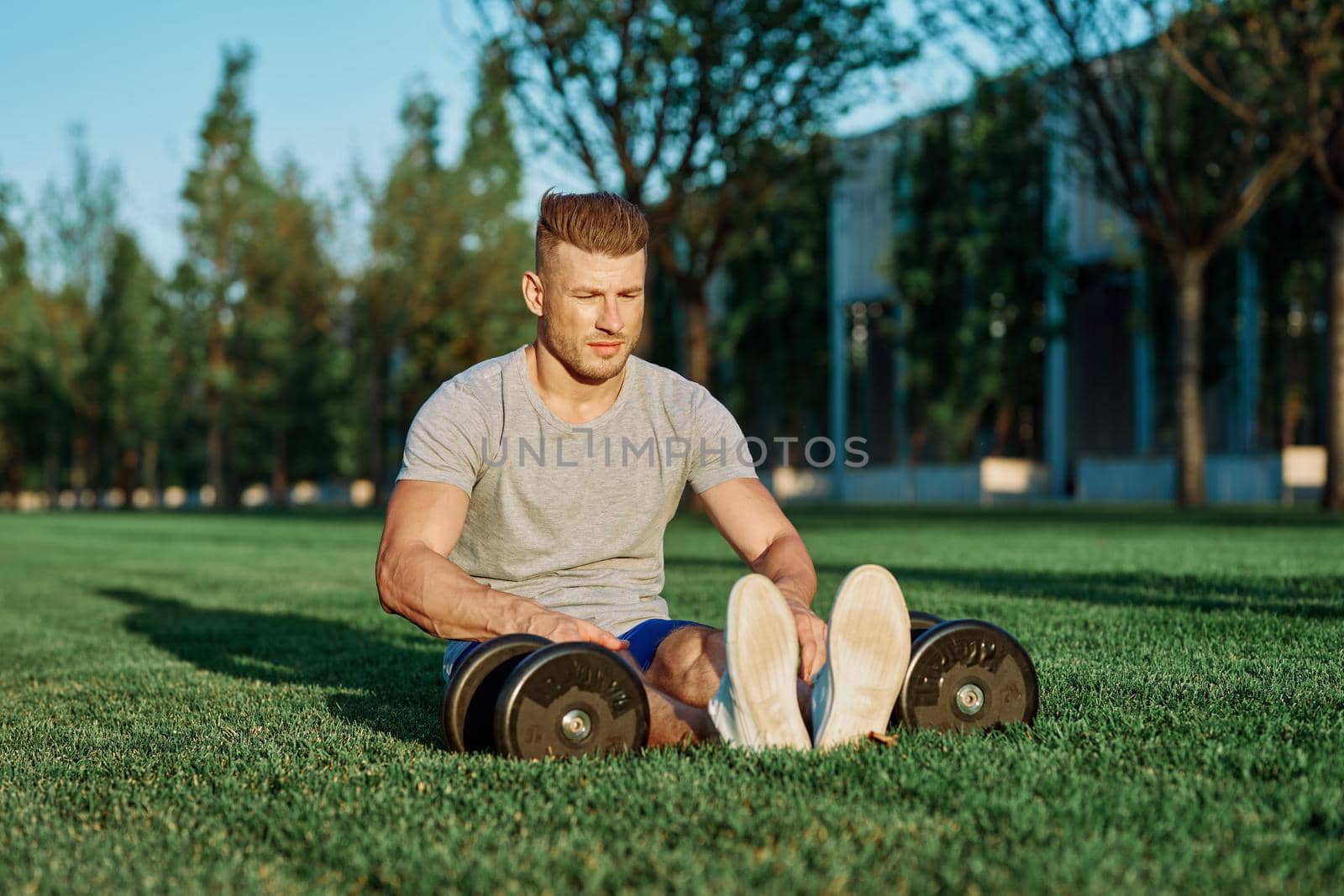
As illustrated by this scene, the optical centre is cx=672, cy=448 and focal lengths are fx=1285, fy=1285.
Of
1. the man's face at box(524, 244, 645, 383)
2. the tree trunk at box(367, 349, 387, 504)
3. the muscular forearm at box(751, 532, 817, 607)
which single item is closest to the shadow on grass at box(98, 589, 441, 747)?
the muscular forearm at box(751, 532, 817, 607)

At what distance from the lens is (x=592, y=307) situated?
11.4ft

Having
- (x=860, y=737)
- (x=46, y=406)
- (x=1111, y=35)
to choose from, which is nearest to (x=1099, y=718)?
(x=860, y=737)

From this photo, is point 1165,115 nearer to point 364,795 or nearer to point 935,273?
point 935,273

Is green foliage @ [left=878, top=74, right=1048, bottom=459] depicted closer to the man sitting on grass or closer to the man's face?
the man sitting on grass

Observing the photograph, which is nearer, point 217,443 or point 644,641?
point 644,641

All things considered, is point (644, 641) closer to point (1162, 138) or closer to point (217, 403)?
point (1162, 138)

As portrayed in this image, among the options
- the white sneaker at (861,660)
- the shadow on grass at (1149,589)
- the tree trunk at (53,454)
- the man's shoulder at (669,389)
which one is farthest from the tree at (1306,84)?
the tree trunk at (53,454)

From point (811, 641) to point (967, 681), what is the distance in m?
0.42

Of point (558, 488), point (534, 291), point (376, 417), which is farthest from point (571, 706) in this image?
point (376, 417)

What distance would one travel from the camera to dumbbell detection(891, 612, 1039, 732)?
3.13m

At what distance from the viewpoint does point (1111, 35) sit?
67.6ft

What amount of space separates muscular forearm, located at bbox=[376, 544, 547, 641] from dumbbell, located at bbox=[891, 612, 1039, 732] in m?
0.95

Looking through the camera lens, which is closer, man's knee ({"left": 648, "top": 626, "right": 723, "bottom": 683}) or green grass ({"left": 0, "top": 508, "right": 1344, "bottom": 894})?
green grass ({"left": 0, "top": 508, "right": 1344, "bottom": 894})

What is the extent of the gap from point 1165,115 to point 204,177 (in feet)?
119
